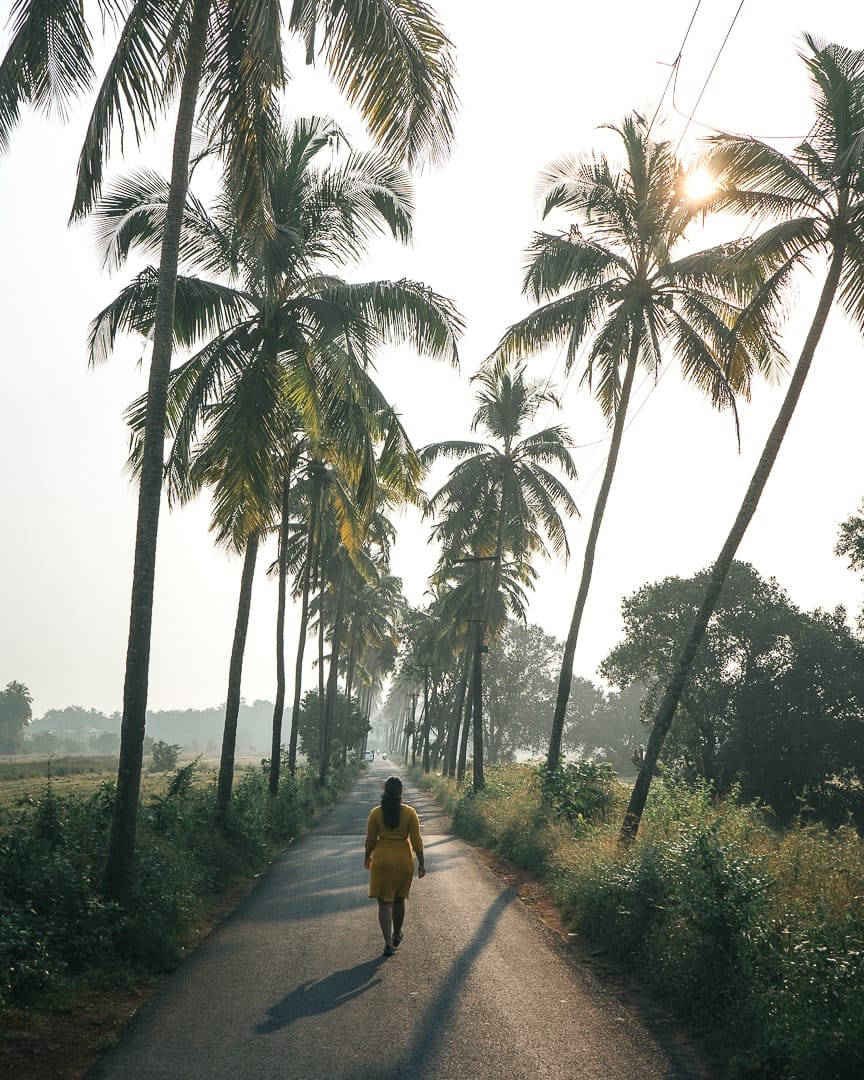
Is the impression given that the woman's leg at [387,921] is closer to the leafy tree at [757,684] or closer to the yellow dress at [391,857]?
the yellow dress at [391,857]

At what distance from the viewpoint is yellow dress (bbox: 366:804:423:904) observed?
7719mm

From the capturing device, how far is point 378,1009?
19.6 ft

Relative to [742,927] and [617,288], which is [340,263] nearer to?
[617,288]

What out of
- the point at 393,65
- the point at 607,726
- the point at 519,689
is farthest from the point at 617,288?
the point at 607,726

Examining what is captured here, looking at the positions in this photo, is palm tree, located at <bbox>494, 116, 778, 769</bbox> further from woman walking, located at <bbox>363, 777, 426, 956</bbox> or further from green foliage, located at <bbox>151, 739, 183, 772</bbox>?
green foliage, located at <bbox>151, 739, 183, 772</bbox>

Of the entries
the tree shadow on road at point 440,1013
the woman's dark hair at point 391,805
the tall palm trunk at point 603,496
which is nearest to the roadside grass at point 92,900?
the woman's dark hair at point 391,805

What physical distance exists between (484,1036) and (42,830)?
20.7 ft

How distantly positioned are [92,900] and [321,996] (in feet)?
7.99

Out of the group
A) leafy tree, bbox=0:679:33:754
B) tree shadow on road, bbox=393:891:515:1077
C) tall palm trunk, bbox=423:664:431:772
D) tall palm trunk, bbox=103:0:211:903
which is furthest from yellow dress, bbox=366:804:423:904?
leafy tree, bbox=0:679:33:754

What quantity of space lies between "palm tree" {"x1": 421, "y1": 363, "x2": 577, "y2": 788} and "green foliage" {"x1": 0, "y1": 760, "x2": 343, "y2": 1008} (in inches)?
527

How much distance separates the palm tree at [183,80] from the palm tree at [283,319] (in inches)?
92.1

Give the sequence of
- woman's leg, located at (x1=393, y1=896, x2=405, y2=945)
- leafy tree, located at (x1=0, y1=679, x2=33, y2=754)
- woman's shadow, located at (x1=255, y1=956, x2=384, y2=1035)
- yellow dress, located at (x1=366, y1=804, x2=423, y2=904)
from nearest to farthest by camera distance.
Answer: woman's shadow, located at (x1=255, y1=956, x2=384, y2=1035), yellow dress, located at (x1=366, y1=804, x2=423, y2=904), woman's leg, located at (x1=393, y1=896, x2=405, y2=945), leafy tree, located at (x1=0, y1=679, x2=33, y2=754)

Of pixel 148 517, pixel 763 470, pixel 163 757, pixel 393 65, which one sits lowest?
pixel 163 757

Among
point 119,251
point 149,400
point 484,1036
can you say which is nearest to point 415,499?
point 149,400
